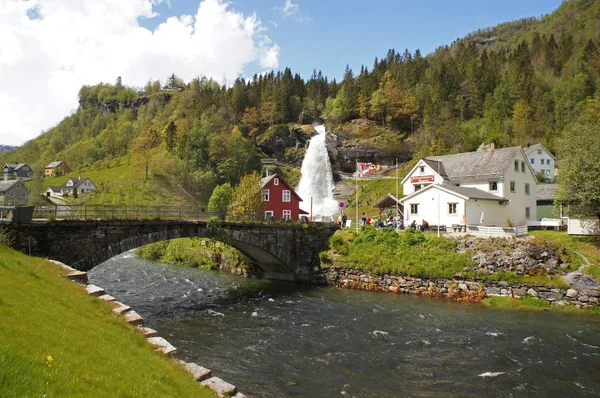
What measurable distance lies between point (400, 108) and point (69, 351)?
334 feet

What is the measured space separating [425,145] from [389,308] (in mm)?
68650

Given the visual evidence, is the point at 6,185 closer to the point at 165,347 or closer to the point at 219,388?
the point at 165,347

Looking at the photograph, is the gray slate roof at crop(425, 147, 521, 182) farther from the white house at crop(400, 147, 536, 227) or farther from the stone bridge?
the stone bridge

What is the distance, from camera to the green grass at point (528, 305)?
95.3ft

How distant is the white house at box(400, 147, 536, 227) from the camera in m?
44.8

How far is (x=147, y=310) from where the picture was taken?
29094 millimetres

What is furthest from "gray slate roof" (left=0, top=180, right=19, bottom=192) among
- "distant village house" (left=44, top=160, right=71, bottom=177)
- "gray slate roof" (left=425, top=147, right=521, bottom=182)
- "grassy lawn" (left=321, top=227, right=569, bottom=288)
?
"gray slate roof" (left=425, top=147, right=521, bottom=182)

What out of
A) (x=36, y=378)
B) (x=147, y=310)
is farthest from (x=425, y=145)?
(x=36, y=378)

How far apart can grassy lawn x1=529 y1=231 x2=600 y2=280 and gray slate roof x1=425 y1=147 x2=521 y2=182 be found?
10.3m

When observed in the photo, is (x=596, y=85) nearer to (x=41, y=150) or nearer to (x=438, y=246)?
(x=438, y=246)

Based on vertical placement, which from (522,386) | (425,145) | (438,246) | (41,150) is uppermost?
(41,150)

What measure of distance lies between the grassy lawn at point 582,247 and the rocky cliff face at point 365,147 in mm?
55153

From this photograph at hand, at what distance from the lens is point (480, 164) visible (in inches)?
2063

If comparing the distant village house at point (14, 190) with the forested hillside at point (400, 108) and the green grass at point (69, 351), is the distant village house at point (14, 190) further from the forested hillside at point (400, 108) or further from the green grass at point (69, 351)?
the green grass at point (69, 351)
